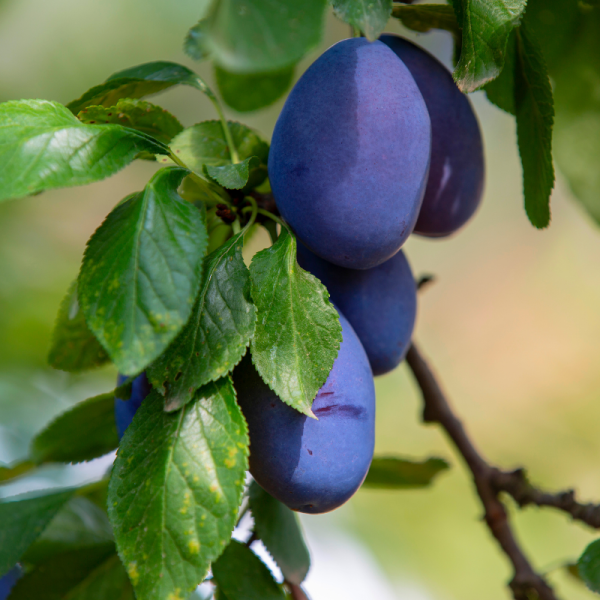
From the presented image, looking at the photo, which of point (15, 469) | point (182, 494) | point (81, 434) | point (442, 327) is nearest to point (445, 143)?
point (182, 494)

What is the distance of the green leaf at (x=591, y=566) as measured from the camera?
19.2 inches

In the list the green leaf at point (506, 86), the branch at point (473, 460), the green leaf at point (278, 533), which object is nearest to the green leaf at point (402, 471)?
the branch at point (473, 460)

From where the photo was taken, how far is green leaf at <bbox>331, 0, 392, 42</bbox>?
0.34 metres

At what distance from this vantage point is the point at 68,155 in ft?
1.17

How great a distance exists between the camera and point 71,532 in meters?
0.67

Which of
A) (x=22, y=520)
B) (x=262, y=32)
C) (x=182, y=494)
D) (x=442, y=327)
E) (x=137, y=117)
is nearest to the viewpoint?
(x=262, y=32)

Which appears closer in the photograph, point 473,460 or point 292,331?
point 292,331

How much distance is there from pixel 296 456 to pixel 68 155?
0.25m

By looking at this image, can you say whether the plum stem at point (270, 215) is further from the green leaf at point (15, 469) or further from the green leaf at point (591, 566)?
the green leaf at point (15, 469)

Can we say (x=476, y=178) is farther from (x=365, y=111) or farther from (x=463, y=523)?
(x=463, y=523)

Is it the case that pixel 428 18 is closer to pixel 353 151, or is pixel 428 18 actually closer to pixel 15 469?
pixel 353 151

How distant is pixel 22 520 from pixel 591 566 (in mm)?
558

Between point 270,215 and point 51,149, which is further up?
point 51,149

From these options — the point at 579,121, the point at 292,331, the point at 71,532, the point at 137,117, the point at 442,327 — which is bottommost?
the point at 442,327
